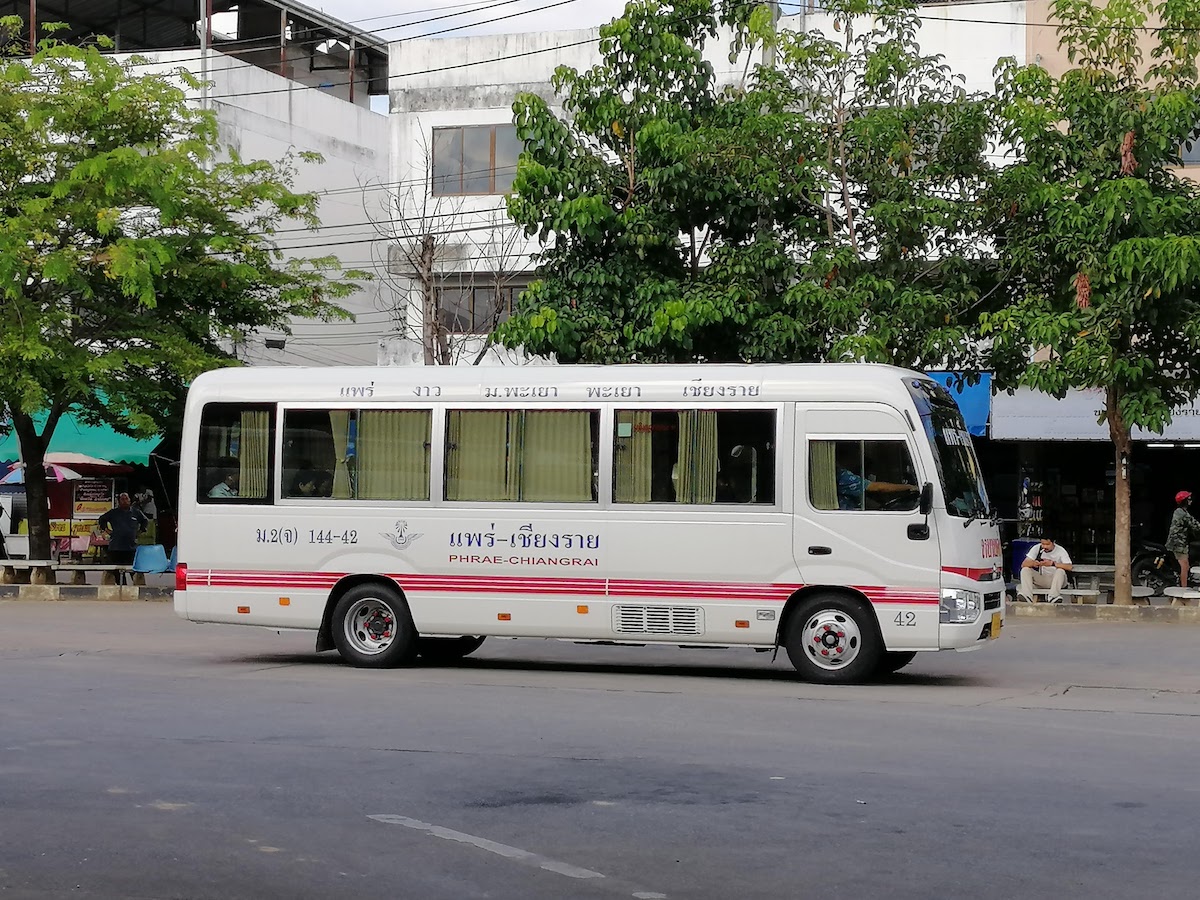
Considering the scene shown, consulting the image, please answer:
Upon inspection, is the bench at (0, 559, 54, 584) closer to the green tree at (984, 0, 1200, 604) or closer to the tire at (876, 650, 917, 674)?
the green tree at (984, 0, 1200, 604)

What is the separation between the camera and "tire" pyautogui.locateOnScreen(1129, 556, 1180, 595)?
87.9ft

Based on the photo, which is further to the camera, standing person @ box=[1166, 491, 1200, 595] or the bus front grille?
standing person @ box=[1166, 491, 1200, 595]

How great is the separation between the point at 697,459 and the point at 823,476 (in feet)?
3.72

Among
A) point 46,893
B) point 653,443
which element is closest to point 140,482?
point 653,443

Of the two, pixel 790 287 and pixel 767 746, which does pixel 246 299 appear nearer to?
pixel 790 287

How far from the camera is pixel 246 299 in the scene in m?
27.7

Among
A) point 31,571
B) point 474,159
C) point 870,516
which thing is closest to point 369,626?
point 870,516

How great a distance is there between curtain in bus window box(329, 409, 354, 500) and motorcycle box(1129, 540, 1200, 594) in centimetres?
1520

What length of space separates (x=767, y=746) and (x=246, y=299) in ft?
63.1

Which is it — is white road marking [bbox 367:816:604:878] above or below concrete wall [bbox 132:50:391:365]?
below

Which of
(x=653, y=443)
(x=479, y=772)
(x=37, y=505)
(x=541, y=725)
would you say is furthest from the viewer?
(x=37, y=505)

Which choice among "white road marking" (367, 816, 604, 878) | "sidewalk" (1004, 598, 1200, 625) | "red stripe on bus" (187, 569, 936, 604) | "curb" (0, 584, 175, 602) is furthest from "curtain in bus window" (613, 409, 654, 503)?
"curb" (0, 584, 175, 602)

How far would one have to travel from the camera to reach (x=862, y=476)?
14.2 metres

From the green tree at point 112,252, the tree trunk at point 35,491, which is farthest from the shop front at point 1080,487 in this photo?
the tree trunk at point 35,491
